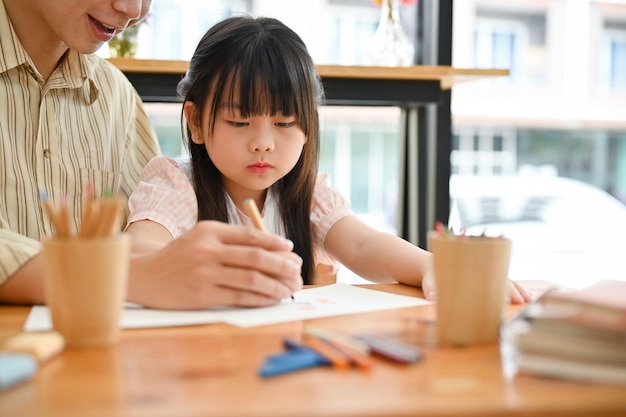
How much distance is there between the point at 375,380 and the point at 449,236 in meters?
0.22

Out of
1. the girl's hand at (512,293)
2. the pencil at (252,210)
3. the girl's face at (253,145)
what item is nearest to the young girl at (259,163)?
the girl's face at (253,145)

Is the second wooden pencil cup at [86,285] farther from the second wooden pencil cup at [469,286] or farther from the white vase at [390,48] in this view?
the white vase at [390,48]

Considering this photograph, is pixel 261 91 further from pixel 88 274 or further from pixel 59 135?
pixel 88 274

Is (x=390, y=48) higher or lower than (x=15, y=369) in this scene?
higher

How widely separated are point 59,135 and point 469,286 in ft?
3.30

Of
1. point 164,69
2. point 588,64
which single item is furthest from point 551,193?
point 164,69

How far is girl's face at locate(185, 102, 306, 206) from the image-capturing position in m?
1.31

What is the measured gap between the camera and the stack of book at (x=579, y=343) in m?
0.63

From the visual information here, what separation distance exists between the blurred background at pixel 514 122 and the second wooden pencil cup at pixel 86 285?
1.43 m

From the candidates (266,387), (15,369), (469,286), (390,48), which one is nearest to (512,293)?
(469,286)

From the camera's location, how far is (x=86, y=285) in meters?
0.70

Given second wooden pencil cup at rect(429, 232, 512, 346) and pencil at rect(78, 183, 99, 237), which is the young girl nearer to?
second wooden pencil cup at rect(429, 232, 512, 346)

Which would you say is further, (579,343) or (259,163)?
(259,163)

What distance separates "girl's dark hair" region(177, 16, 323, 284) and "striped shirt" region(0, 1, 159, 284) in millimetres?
208
